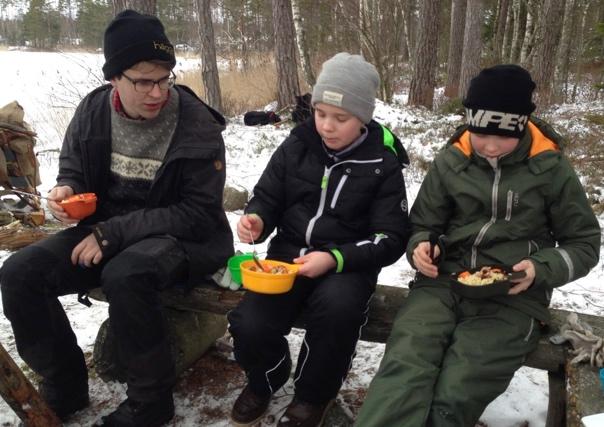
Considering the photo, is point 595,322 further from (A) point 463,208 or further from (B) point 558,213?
(A) point 463,208

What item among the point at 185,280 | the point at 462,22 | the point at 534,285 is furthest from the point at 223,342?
the point at 462,22

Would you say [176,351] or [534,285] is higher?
[534,285]

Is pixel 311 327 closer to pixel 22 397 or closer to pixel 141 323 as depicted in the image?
pixel 141 323

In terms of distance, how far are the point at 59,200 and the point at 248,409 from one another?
1264mm

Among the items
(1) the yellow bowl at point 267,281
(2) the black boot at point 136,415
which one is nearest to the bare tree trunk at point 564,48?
(1) the yellow bowl at point 267,281

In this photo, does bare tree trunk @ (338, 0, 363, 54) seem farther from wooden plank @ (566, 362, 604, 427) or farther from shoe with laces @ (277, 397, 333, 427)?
wooden plank @ (566, 362, 604, 427)

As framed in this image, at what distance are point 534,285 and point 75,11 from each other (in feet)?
180

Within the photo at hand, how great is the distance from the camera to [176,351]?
2.59 m

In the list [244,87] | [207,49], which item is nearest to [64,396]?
[207,49]

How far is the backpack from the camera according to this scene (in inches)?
186

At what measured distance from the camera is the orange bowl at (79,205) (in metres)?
2.19

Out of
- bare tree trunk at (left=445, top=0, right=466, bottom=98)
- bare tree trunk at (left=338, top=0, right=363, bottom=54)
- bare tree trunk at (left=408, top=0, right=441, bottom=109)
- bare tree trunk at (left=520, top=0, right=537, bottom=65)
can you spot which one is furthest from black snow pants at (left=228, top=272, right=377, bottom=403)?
bare tree trunk at (left=520, top=0, right=537, bottom=65)

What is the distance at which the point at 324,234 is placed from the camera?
2.23 meters

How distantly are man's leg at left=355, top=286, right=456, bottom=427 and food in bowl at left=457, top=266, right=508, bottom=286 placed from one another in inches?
6.1
